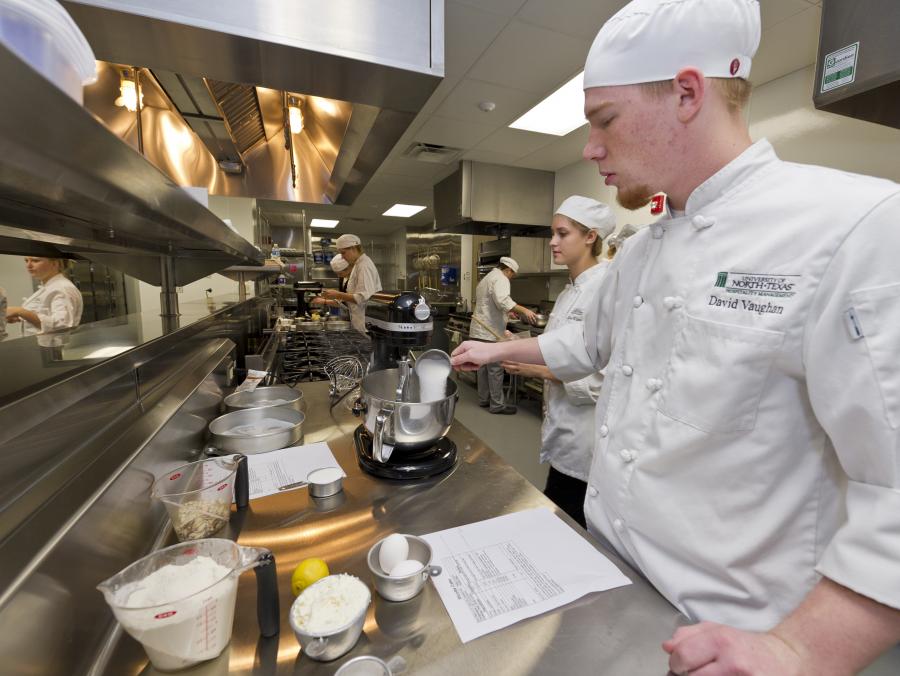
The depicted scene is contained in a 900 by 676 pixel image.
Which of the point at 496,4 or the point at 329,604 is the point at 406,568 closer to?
the point at 329,604

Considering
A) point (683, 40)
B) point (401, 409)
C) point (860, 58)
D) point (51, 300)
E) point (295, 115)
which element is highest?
point (295, 115)

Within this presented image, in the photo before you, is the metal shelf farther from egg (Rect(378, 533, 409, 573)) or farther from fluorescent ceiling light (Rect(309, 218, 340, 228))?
fluorescent ceiling light (Rect(309, 218, 340, 228))

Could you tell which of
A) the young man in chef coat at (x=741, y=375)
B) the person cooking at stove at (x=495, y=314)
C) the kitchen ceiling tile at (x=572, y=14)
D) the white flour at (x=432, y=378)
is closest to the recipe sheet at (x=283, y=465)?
the white flour at (x=432, y=378)

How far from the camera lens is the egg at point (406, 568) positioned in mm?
616

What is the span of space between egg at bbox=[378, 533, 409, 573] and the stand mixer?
0.29 metres

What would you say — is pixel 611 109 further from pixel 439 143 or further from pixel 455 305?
pixel 455 305

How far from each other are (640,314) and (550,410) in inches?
39.5

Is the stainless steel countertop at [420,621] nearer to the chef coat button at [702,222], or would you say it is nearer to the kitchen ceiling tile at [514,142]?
the chef coat button at [702,222]

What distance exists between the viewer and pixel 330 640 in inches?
20.1

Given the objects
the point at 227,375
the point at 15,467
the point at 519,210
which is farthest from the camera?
the point at 519,210

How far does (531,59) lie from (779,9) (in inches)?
45.9

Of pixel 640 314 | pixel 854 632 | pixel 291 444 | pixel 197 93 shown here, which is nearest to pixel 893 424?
pixel 854 632

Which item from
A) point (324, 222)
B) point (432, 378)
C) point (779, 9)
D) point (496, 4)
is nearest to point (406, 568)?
point (432, 378)

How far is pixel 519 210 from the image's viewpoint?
4449 mm
